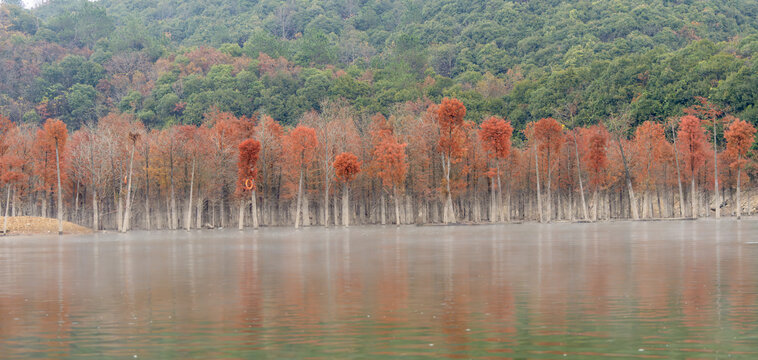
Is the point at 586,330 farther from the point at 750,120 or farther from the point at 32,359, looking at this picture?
the point at 750,120

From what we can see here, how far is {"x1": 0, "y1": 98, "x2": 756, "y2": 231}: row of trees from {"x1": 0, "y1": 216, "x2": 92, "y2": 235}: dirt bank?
6173 millimetres

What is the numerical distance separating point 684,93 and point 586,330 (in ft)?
393

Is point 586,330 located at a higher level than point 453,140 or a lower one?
lower

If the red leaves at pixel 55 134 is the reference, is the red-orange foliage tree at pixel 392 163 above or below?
below

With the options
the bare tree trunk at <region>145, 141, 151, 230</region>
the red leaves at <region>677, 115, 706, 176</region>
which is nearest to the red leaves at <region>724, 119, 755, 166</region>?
the red leaves at <region>677, 115, 706, 176</region>

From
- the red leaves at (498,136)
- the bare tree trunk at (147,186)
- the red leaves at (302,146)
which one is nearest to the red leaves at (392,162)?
the red leaves at (302,146)

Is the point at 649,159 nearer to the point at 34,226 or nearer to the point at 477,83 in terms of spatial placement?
the point at 34,226

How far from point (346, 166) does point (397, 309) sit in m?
78.5

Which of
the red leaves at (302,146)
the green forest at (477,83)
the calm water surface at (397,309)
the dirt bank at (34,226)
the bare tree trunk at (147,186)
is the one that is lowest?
the calm water surface at (397,309)

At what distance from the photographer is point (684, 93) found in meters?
123

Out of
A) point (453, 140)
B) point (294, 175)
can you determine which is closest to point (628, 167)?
point (453, 140)

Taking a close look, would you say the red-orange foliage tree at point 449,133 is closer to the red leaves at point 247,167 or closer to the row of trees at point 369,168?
the row of trees at point 369,168

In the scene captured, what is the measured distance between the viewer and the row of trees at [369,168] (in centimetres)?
9744

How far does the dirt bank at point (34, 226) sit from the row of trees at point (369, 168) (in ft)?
20.3
